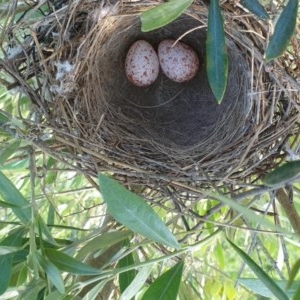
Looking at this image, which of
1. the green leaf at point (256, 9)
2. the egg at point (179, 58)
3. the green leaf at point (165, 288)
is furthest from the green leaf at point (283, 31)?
the egg at point (179, 58)

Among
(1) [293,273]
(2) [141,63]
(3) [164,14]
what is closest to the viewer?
(1) [293,273]

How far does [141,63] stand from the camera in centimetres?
134

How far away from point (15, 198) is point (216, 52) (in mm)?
351

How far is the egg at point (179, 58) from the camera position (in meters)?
1.36

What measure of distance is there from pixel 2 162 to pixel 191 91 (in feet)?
1.93

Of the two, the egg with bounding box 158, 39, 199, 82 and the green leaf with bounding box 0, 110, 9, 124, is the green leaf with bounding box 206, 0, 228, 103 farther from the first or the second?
the egg with bounding box 158, 39, 199, 82

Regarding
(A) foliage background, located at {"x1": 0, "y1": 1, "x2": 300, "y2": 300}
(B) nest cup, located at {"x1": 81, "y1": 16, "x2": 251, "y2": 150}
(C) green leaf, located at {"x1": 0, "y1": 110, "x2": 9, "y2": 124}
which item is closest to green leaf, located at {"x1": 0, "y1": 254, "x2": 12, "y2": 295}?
(A) foliage background, located at {"x1": 0, "y1": 1, "x2": 300, "y2": 300}

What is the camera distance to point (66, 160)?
40.9 inches

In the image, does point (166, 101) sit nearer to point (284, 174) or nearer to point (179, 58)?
point (179, 58)

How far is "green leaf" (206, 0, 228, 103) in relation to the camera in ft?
2.39

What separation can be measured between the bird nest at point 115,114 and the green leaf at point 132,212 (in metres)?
0.27

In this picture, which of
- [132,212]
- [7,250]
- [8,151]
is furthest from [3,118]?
[132,212]

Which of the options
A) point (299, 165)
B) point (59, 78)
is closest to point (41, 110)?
point (59, 78)

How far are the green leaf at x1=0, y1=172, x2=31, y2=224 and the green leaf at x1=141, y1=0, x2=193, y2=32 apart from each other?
12.8 inches
